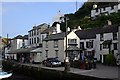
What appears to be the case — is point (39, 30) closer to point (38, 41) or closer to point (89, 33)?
point (38, 41)

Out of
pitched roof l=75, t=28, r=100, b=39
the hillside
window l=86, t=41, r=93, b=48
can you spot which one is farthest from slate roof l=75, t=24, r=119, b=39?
the hillside

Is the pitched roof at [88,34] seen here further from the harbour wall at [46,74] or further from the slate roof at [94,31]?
the harbour wall at [46,74]

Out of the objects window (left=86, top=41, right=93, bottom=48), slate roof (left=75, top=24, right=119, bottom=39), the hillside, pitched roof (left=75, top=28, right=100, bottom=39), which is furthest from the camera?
the hillside

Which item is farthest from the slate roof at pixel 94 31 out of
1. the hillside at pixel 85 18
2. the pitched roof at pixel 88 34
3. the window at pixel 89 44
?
the hillside at pixel 85 18

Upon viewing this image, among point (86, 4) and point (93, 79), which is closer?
point (93, 79)

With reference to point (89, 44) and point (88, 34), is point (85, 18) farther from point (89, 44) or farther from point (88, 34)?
point (89, 44)

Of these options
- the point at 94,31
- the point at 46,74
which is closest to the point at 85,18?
the point at 94,31

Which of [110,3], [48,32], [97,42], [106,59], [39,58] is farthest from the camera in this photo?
[110,3]

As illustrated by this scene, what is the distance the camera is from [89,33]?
40.5 m

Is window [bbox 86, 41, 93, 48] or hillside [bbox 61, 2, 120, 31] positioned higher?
hillside [bbox 61, 2, 120, 31]

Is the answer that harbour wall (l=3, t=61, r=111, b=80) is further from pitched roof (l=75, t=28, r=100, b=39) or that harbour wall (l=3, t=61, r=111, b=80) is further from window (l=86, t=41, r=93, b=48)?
pitched roof (l=75, t=28, r=100, b=39)

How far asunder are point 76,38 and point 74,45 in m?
1.12

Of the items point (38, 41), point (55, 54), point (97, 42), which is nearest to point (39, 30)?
point (38, 41)

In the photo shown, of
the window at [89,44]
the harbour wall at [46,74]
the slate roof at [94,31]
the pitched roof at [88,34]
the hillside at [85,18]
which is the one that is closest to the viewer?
the harbour wall at [46,74]
